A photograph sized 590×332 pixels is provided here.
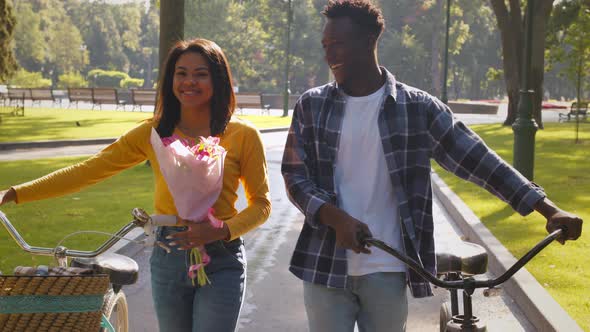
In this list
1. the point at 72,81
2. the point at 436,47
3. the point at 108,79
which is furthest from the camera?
the point at 108,79

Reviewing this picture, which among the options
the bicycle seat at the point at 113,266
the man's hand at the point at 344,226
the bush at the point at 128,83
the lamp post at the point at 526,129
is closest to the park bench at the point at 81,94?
the lamp post at the point at 526,129

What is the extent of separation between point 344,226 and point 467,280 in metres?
0.42

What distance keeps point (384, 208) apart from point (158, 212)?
2.98ft

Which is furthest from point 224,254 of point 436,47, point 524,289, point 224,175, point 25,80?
point 25,80

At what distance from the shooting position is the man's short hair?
351 cm

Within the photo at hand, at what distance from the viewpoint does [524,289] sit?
25.9ft

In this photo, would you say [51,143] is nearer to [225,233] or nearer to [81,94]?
[225,233]

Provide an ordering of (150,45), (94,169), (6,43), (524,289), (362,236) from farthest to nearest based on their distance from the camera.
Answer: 1. (150,45)
2. (6,43)
3. (524,289)
4. (94,169)
5. (362,236)

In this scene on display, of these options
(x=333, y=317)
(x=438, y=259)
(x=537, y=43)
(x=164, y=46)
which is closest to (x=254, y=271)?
(x=438, y=259)

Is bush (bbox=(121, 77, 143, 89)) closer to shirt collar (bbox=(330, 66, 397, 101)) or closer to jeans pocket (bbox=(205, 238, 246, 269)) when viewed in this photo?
jeans pocket (bbox=(205, 238, 246, 269))

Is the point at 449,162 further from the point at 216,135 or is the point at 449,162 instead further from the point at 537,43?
the point at 537,43

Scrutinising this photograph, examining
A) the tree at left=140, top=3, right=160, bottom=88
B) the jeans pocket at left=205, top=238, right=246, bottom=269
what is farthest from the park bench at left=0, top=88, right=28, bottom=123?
the tree at left=140, top=3, right=160, bottom=88

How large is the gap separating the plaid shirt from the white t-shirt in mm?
27

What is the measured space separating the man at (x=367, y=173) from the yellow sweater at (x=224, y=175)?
346 mm
